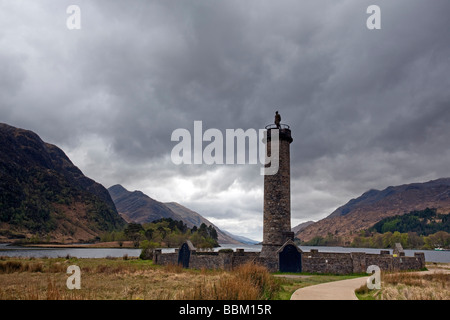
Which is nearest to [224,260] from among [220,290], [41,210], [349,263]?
[349,263]

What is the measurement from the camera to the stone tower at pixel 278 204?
30984 mm

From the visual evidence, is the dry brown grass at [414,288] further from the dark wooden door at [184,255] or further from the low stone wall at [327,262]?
the dark wooden door at [184,255]

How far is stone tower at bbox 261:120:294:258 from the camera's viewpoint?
31.0 m

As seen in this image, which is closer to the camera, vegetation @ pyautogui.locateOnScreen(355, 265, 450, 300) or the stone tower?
vegetation @ pyautogui.locateOnScreen(355, 265, 450, 300)

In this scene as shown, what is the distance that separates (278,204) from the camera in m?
31.4

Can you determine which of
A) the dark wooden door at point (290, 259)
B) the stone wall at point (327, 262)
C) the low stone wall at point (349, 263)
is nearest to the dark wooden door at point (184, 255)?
the stone wall at point (327, 262)

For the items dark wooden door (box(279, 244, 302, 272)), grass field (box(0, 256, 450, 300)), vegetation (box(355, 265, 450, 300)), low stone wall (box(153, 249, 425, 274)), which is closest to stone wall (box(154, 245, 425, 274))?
low stone wall (box(153, 249, 425, 274))

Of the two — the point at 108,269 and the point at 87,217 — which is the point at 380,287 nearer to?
the point at 108,269

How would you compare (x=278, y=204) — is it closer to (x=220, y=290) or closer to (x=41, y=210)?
(x=220, y=290)

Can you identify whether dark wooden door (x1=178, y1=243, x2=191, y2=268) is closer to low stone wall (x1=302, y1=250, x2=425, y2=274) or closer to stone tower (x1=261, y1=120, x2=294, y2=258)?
stone tower (x1=261, y1=120, x2=294, y2=258)
